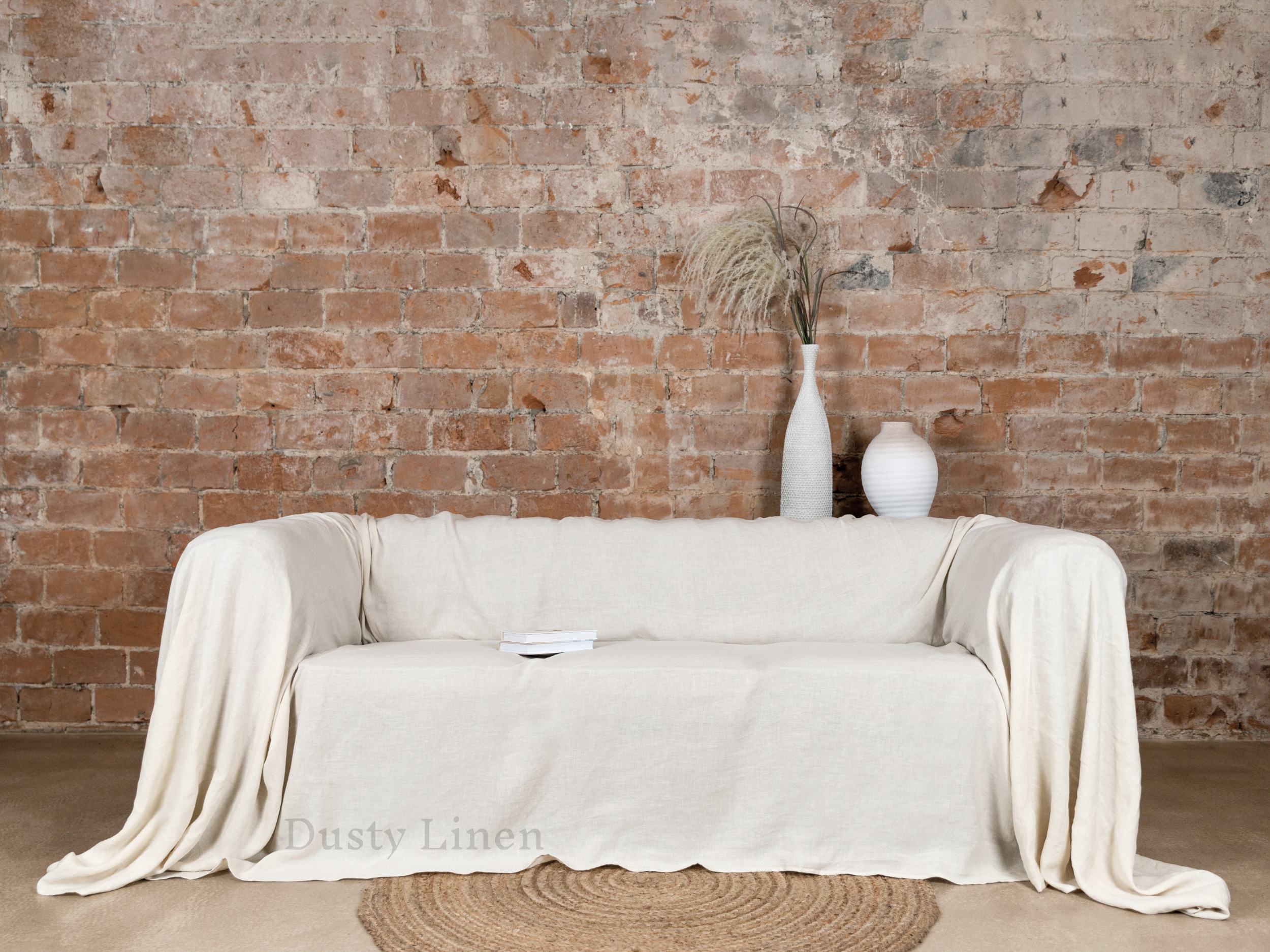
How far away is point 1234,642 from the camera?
3.44m

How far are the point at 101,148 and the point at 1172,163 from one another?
12.4ft

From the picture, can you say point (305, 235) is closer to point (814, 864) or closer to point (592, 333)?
point (592, 333)

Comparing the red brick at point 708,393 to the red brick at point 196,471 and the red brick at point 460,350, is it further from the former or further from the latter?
the red brick at point 196,471

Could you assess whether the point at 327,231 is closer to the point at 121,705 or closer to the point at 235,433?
the point at 235,433

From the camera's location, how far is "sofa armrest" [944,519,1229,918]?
6.54ft

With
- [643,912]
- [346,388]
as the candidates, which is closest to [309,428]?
[346,388]

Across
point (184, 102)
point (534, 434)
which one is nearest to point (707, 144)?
point (534, 434)

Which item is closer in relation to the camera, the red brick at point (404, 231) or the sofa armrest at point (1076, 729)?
the sofa armrest at point (1076, 729)

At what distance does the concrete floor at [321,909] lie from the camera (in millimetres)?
1796

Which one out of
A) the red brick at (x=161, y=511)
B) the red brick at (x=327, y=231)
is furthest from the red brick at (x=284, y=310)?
the red brick at (x=161, y=511)

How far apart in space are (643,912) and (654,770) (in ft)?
1.00

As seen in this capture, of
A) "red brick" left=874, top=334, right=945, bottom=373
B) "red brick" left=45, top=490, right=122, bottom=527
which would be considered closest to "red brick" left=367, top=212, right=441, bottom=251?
"red brick" left=45, top=490, right=122, bottom=527

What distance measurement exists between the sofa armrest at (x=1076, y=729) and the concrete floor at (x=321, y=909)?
0.06 metres

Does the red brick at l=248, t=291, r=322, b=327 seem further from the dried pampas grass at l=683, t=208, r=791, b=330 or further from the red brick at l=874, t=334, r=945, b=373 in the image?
the red brick at l=874, t=334, r=945, b=373
